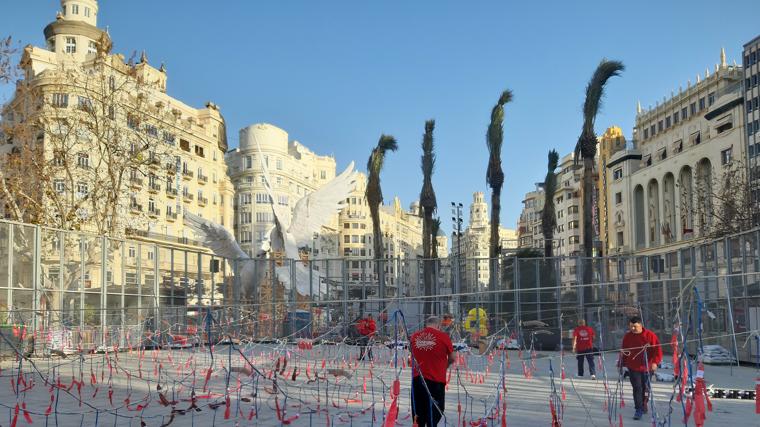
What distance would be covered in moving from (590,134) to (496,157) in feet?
26.7

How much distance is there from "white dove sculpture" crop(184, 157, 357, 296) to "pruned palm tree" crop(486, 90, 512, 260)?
9454 mm

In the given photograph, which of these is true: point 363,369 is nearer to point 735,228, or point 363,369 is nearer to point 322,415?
point 322,415

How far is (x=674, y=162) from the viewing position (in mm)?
68812

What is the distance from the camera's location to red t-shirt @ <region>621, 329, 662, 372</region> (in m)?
11.9

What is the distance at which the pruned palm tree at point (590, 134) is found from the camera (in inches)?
1321

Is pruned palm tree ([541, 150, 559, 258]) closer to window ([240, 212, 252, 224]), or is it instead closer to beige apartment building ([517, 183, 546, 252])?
window ([240, 212, 252, 224])

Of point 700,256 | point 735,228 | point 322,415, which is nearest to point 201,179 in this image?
point 735,228

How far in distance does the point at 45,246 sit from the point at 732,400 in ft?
72.4

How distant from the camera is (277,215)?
33.9 m

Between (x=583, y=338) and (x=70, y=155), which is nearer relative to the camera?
(x=583, y=338)

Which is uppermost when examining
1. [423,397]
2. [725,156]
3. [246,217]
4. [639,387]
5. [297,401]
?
[725,156]

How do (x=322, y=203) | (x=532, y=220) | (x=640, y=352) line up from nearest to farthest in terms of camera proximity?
1. (x=640, y=352)
2. (x=322, y=203)
3. (x=532, y=220)

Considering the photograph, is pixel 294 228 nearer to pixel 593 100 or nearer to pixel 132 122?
pixel 132 122

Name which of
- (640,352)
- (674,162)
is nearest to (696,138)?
(674,162)
